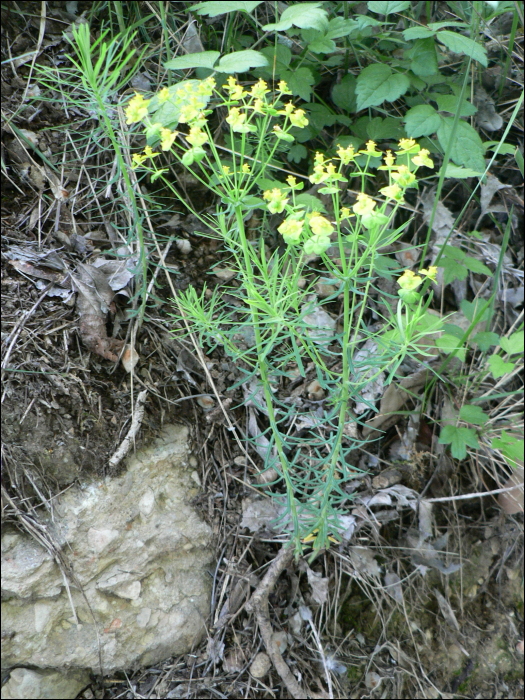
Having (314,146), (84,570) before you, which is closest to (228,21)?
(314,146)

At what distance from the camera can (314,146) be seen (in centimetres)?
197

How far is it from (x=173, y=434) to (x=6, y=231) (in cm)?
86

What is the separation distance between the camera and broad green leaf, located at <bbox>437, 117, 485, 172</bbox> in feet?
5.29

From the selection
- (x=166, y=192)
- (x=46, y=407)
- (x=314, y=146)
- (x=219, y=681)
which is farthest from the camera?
(x=314, y=146)

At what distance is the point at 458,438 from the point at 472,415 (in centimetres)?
Answer: 10

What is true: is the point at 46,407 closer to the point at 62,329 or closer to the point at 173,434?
the point at 62,329

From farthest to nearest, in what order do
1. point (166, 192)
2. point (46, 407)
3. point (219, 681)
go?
point (166, 192), point (219, 681), point (46, 407)

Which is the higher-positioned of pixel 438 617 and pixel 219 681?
pixel 219 681

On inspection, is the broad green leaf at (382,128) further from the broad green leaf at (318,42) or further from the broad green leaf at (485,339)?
the broad green leaf at (485,339)

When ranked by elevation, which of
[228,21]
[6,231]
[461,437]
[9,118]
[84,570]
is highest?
[228,21]

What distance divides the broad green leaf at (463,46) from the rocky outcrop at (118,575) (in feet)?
4.93

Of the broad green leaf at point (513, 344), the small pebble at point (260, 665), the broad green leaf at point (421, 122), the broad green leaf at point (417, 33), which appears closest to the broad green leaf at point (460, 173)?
the broad green leaf at point (421, 122)

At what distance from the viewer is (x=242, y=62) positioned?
145 cm

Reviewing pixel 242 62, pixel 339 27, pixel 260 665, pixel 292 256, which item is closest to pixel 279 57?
pixel 339 27
